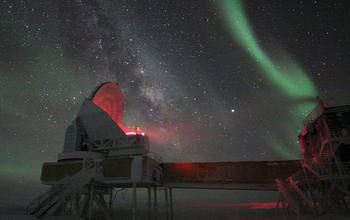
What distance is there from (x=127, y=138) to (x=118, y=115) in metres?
7.15

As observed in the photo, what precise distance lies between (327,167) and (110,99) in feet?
96.1

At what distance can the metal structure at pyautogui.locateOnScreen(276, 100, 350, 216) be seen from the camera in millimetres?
18828

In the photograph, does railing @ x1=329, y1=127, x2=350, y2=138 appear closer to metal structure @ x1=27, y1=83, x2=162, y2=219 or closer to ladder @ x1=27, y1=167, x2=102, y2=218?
metal structure @ x1=27, y1=83, x2=162, y2=219

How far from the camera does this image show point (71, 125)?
28.5 meters

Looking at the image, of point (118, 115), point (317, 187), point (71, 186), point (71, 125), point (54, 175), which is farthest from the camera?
point (118, 115)

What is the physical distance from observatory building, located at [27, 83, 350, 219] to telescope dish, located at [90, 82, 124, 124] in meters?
0.14

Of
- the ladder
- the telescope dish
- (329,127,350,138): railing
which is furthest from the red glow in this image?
(329,127,350,138): railing

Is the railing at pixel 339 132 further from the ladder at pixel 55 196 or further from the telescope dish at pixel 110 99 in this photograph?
the telescope dish at pixel 110 99

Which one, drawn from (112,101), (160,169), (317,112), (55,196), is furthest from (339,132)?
(112,101)

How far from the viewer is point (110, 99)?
32.3m

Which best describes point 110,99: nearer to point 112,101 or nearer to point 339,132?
point 112,101

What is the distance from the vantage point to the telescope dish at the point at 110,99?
2961cm

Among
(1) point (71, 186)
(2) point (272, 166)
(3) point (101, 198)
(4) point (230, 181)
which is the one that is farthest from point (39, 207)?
(2) point (272, 166)

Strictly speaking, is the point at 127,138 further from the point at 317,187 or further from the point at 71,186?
the point at 317,187
